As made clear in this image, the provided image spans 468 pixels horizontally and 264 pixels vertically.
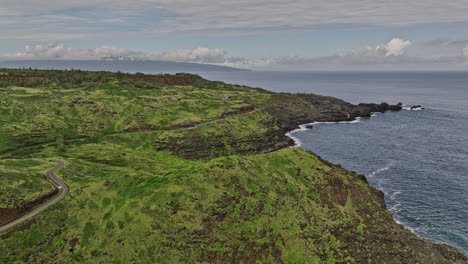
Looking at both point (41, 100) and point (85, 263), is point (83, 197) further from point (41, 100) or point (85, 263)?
point (41, 100)

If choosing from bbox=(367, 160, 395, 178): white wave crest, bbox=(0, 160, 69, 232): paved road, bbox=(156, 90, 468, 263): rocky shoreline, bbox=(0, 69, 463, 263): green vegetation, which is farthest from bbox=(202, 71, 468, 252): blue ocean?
bbox=(0, 160, 69, 232): paved road

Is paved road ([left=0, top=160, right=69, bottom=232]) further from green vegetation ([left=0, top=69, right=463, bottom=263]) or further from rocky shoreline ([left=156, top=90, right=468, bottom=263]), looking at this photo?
rocky shoreline ([left=156, top=90, right=468, bottom=263])

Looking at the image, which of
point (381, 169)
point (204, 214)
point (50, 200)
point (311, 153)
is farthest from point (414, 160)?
point (50, 200)

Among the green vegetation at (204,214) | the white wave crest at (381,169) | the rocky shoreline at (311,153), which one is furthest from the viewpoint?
the white wave crest at (381,169)

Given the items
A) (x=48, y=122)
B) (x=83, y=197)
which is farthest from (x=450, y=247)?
(x=48, y=122)

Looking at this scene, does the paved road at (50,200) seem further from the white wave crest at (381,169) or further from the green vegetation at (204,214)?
the white wave crest at (381,169)

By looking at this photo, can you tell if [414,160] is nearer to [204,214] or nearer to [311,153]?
[311,153]

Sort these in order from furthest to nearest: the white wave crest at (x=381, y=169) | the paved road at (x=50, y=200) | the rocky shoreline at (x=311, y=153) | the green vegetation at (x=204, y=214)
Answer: the white wave crest at (x=381, y=169)
the rocky shoreline at (x=311, y=153)
the paved road at (x=50, y=200)
the green vegetation at (x=204, y=214)

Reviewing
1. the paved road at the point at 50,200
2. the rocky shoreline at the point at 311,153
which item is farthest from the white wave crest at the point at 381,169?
the paved road at the point at 50,200

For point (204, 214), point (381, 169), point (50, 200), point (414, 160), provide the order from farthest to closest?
point (414, 160), point (381, 169), point (50, 200), point (204, 214)

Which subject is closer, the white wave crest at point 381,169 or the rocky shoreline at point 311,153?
the rocky shoreline at point 311,153

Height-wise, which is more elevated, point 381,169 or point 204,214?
point 204,214
